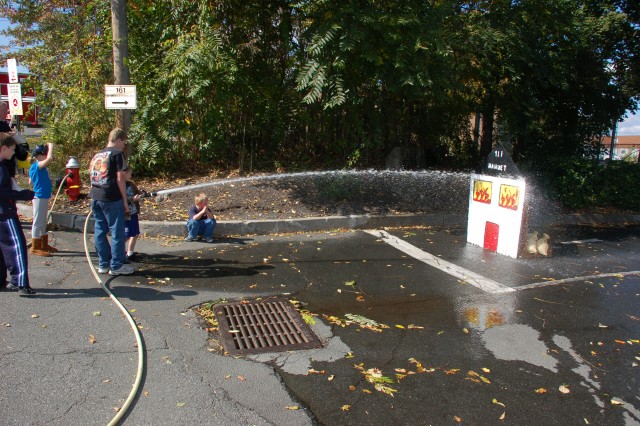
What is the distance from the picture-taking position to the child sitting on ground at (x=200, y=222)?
792 cm

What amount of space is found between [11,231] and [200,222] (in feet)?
9.96

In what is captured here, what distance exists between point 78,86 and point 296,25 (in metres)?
5.30

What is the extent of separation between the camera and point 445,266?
7.01 meters

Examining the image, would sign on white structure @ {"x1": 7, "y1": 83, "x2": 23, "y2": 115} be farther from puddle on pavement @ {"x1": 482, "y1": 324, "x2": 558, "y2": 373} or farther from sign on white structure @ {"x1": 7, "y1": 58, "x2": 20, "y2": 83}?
puddle on pavement @ {"x1": 482, "y1": 324, "x2": 558, "y2": 373}

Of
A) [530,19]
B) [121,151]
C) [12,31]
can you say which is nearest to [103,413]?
[121,151]

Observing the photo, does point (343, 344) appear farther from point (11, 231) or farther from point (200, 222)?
point (200, 222)

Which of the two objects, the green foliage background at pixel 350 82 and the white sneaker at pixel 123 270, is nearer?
the white sneaker at pixel 123 270

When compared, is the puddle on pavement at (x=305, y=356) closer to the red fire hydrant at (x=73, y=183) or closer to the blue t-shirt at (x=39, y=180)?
the blue t-shirt at (x=39, y=180)

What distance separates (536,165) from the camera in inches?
500

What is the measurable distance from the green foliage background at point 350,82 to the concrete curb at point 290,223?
223 centimetres

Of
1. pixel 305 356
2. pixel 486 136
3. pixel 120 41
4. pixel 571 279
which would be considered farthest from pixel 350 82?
pixel 305 356

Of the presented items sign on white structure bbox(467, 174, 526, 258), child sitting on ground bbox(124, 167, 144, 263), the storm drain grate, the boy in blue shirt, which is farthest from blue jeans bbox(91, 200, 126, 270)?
sign on white structure bbox(467, 174, 526, 258)

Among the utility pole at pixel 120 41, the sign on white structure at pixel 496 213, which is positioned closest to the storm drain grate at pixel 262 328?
the sign on white structure at pixel 496 213

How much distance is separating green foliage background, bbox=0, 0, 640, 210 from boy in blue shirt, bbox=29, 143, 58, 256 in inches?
149
